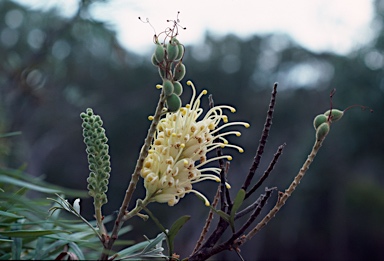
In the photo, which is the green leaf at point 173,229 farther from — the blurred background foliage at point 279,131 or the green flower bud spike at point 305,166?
the blurred background foliage at point 279,131

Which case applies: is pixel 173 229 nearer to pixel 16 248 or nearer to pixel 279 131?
pixel 16 248

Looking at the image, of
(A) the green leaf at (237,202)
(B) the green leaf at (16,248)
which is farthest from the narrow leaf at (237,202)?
(B) the green leaf at (16,248)

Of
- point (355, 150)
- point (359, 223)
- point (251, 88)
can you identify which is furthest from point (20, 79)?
point (251, 88)

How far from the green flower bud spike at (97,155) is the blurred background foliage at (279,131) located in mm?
3167

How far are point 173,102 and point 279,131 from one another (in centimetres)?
555

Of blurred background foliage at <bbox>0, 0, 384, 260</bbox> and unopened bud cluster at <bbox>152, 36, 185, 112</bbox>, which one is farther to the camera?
blurred background foliage at <bbox>0, 0, 384, 260</bbox>

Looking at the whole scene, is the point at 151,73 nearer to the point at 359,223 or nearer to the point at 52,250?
the point at 359,223

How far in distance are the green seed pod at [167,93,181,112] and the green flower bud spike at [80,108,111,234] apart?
0.14 ft

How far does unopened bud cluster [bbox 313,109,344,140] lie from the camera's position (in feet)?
1.05

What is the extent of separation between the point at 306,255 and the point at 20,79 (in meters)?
4.46

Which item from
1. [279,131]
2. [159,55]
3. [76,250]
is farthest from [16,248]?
[279,131]

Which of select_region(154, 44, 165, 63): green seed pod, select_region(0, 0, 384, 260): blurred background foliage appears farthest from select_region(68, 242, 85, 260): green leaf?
select_region(0, 0, 384, 260): blurred background foliage

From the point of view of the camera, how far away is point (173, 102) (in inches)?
10.8

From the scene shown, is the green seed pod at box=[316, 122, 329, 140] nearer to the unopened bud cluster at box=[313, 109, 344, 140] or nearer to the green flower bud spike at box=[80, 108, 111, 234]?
the unopened bud cluster at box=[313, 109, 344, 140]
